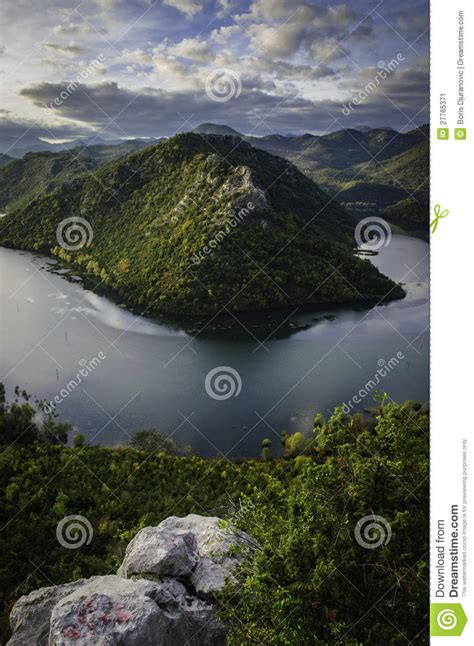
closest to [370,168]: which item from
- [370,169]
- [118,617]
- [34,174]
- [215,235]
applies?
[370,169]

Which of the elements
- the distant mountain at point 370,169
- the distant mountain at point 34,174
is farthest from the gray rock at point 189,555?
the distant mountain at point 34,174

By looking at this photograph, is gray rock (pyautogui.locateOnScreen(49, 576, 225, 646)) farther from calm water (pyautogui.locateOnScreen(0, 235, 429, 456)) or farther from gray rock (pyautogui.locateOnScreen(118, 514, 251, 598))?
calm water (pyautogui.locateOnScreen(0, 235, 429, 456))

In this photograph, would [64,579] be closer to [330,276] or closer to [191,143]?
[330,276]
